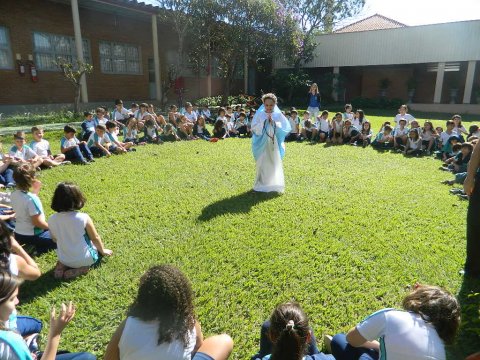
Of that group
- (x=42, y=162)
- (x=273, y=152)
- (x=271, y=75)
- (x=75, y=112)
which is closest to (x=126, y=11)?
(x=75, y=112)

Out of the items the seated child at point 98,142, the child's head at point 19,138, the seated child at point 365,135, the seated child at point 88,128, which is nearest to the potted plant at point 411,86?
the seated child at point 365,135

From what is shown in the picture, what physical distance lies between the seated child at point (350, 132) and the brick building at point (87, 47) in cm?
1128

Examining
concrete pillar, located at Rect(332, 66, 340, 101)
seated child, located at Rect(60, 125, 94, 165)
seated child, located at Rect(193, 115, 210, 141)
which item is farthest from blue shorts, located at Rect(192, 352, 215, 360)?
concrete pillar, located at Rect(332, 66, 340, 101)

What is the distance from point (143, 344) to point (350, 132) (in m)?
11.0

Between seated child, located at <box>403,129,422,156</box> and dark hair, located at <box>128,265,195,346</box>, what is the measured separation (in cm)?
960

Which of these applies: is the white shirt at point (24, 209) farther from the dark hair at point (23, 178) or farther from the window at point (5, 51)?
the window at point (5, 51)

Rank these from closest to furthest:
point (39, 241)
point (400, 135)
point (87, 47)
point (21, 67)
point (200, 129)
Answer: point (39, 241) → point (400, 135) → point (200, 129) → point (21, 67) → point (87, 47)

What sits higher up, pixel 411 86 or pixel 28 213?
pixel 411 86

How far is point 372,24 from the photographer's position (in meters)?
31.1

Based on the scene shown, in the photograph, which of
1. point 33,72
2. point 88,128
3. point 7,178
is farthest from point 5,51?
point 7,178

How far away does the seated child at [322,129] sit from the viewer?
40.1 feet

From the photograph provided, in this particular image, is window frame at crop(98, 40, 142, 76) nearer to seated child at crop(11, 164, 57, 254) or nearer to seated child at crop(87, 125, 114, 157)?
seated child at crop(87, 125, 114, 157)

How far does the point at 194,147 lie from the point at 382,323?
919cm

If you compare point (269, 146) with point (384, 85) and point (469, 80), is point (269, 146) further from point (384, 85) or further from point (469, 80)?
point (384, 85)
